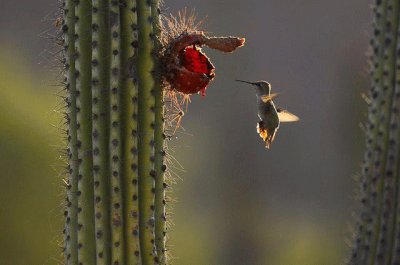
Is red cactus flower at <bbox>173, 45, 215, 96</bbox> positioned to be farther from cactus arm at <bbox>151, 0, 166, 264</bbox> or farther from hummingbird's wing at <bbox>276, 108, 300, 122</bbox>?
hummingbird's wing at <bbox>276, 108, 300, 122</bbox>

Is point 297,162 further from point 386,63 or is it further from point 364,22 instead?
point 386,63

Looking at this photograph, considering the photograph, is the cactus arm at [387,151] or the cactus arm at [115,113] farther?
the cactus arm at [387,151]

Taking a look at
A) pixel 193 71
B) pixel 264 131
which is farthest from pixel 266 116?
pixel 193 71

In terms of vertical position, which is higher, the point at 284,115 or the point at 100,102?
the point at 100,102

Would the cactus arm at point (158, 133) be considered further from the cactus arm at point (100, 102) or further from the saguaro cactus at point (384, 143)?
the saguaro cactus at point (384, 143)

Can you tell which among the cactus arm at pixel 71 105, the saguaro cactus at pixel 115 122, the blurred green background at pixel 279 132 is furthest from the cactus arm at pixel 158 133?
the blurred green background at pixel 279 132

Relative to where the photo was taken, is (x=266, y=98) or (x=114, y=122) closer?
(x=114, y=122)

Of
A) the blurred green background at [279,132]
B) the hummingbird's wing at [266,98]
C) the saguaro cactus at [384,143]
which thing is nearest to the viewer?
the hummingbird's wing at [266,98]

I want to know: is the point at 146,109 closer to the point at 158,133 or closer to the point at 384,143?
the point at 158,133
